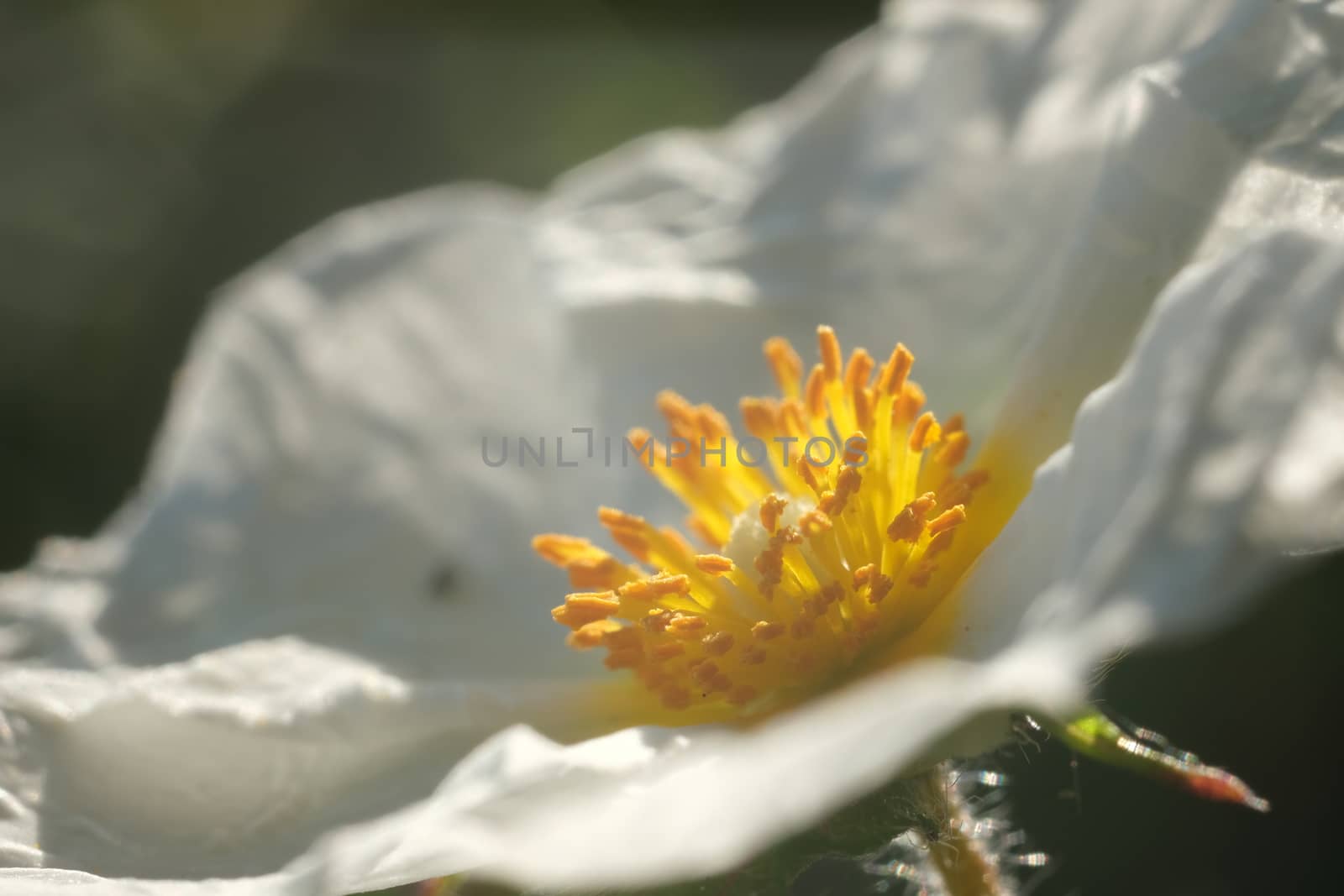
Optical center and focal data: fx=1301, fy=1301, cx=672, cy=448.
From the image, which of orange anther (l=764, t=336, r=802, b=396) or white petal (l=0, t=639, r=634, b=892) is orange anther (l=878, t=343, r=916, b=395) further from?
white petal (l=0, t=639, r=634, b=892)

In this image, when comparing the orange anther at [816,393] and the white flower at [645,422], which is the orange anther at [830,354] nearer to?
the orange anther at [816,393]

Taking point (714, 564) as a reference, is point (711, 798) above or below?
below

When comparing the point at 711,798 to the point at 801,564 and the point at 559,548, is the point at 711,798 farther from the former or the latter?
the point at 559,548

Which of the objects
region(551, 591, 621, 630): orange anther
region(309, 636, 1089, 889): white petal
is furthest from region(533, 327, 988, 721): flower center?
region(309, 636, 1089, 889): white petal


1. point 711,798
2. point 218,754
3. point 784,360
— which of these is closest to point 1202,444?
point 711,798

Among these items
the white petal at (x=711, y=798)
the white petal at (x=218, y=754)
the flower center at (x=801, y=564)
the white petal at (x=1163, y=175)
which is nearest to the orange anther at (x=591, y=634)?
the flower center at (x=801, y=564)

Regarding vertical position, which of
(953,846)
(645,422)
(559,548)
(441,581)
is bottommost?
(953,846)
